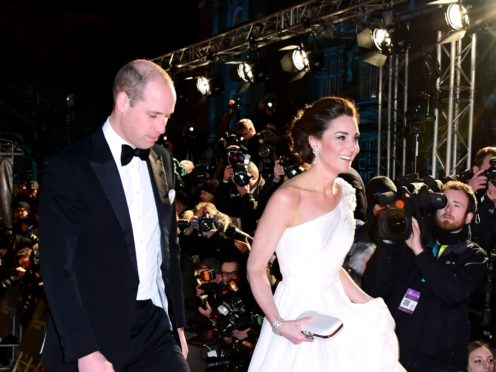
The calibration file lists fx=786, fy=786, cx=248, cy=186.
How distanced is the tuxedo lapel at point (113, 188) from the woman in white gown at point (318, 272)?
0.75m

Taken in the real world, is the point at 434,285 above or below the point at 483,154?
below

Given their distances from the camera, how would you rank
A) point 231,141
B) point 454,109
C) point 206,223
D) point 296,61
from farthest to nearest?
point 296,61 < point 454,109 < point 231,141 < point 206,223

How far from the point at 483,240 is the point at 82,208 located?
3694 mm

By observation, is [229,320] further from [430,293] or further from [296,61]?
[296,61]

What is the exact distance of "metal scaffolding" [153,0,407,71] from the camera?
957 centimetres

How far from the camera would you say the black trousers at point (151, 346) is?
300 cm

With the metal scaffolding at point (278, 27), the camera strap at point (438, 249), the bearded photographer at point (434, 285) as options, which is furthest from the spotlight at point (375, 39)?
the camera strap at point (438, 249)

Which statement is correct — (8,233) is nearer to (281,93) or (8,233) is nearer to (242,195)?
(242,195)

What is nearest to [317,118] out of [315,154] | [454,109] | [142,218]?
[315,154]

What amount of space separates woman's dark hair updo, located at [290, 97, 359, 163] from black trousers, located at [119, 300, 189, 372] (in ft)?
3.94

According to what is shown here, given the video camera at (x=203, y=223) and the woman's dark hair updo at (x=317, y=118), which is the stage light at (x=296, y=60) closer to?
the video camera at (x=203, y=223)

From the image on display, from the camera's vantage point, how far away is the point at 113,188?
2.96 m

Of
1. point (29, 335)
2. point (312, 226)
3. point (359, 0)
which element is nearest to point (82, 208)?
point (312, 226)

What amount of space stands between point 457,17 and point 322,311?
5.61 meters
